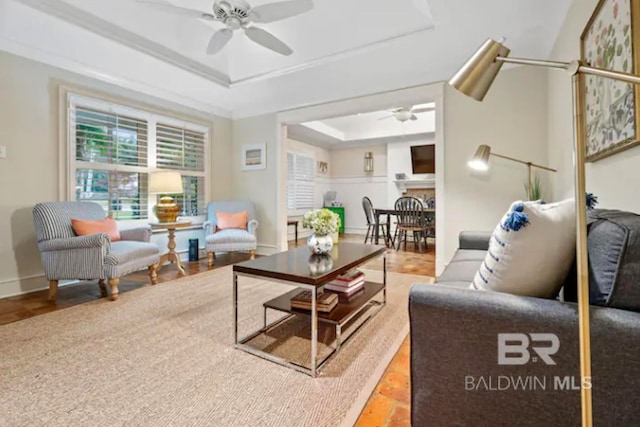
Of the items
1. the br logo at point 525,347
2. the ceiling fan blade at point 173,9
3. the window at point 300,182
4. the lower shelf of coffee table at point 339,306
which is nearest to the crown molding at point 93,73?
the ceiling fan blade at point 173,9

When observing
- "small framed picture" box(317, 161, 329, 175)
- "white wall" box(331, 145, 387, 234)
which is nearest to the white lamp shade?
"small framed picture" box(317, 161, 329, 175)

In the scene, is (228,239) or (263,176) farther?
(263,176)

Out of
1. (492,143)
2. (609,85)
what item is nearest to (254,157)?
(492,143)

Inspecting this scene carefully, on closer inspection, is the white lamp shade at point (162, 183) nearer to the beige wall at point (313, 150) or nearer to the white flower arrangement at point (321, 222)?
the white flower arrangement at point (321, 222)

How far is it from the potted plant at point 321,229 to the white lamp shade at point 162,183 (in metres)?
2.31

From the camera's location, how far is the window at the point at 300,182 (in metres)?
6.86

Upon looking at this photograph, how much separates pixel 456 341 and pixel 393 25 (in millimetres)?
2851

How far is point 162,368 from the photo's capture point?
158 cm

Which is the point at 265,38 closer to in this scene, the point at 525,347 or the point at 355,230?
the point at 525,347

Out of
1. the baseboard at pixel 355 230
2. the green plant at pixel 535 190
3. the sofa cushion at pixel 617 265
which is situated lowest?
the baseboard at pixel 355 230

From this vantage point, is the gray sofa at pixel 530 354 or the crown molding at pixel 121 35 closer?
the gray sofa at pixel 530 354

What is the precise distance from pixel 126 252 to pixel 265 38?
227cm

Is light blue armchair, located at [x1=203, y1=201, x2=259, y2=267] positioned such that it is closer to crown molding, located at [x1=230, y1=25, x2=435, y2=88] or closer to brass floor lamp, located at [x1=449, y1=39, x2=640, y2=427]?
crown molding, located at [x1=230, y1=25, x2=435, y2=88]

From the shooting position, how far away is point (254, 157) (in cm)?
501
